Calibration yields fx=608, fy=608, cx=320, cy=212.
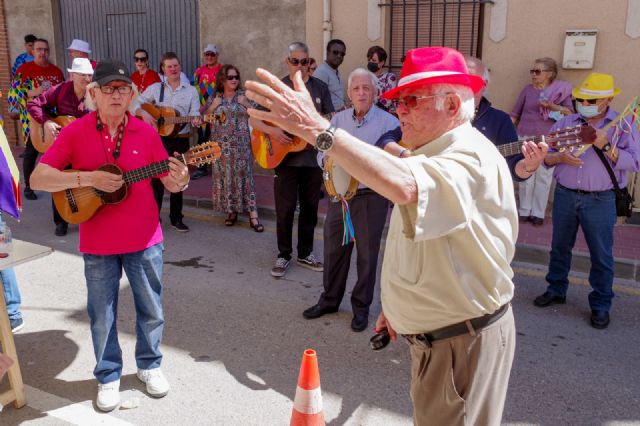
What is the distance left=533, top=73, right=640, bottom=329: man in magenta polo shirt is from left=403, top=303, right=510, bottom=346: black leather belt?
296 centimetres

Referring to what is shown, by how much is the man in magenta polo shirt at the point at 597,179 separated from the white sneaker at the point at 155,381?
3465mm

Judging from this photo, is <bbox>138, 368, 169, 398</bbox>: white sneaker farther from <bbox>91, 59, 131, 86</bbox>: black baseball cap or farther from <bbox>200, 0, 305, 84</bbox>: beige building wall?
<bbox>200, 0, 305, 84</bbox>: beige building wall

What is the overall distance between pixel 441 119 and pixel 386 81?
6537mm

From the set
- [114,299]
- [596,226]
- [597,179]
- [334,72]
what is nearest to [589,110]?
[597,179]

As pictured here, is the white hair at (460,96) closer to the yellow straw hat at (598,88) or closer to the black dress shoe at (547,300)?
the yellow straw hat at (598,88)

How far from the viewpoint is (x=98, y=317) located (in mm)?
3783

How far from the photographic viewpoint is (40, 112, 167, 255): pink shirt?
3672 millimetres

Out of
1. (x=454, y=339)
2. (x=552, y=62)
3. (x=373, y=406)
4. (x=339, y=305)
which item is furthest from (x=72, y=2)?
(x=454, y=339)

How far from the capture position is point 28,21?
13.6m

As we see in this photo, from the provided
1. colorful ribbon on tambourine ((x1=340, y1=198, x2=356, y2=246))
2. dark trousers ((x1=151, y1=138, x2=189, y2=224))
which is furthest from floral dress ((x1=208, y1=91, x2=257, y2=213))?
colorful ribbon on tambourine ((x1=340, y1=198, x2=356, y2=246))

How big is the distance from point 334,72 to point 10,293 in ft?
18.4

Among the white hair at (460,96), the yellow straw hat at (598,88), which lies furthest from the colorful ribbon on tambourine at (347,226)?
the white hair at (460,96)

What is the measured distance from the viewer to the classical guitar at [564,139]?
14.1 feet

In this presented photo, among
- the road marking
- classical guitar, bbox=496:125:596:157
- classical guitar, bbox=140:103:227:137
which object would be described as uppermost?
classical guitar, bbox=496:125:596:157
